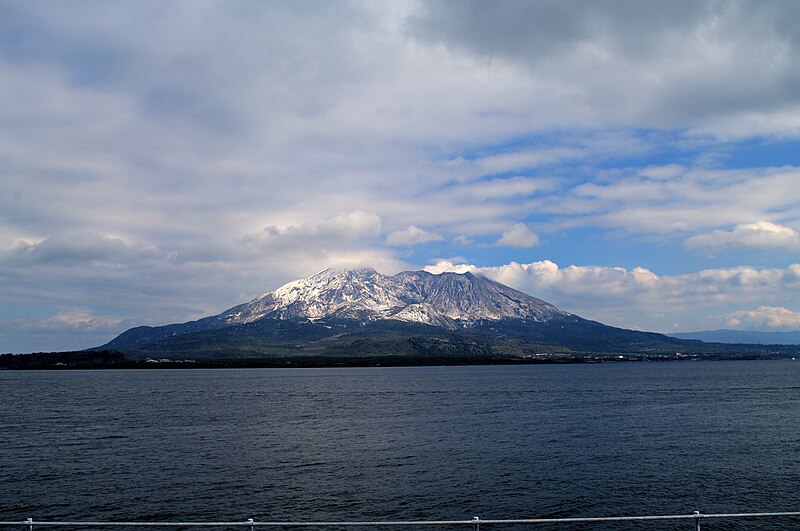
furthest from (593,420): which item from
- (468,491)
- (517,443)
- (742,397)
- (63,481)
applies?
(63,481)

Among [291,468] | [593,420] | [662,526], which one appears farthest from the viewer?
[593,420]

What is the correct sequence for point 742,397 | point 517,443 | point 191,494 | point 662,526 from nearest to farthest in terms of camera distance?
point 662,526, point 191,494, point 517,443, point 742,397

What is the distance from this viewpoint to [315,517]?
38.3 meters

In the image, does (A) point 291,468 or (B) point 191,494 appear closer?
(B) point 191,494

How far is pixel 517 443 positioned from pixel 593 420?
25830mm

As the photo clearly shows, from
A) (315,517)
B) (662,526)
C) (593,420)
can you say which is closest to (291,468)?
(315,517)

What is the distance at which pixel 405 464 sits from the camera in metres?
55.2

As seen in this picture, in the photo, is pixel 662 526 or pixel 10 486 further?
pixel 10 486

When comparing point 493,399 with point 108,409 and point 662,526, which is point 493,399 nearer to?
point 108,409

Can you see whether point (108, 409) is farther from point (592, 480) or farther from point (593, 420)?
point (592, 480)

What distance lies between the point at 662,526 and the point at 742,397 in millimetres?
106024

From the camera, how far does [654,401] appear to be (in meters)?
118

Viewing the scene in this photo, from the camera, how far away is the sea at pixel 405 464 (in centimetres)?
4056

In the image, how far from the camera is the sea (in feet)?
133
